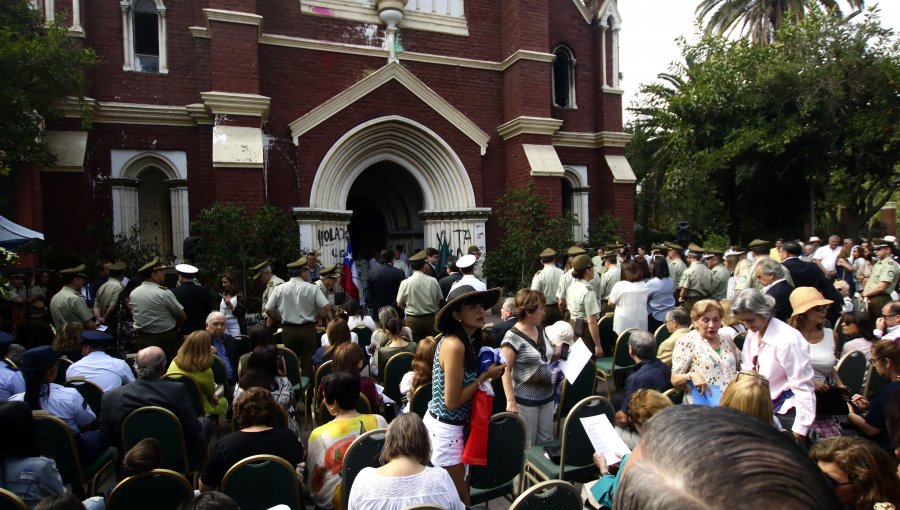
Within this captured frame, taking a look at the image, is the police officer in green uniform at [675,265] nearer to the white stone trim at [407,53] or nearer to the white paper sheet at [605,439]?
the white stone trim at [407,53]

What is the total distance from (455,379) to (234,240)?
9.13 meters

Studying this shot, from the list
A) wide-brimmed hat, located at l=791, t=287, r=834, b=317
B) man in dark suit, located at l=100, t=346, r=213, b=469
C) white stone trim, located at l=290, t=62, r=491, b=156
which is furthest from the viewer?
white stone trim, located at l=290, t=62, r=491, b=156

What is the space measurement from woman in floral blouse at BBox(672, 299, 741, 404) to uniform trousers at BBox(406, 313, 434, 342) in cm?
459

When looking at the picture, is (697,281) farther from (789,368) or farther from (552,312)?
(789,368)

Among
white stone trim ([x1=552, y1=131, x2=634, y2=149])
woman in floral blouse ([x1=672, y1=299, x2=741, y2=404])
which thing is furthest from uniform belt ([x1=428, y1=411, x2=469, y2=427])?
white stone trim ([x1=552, y1=131, x2=634, y2=149])

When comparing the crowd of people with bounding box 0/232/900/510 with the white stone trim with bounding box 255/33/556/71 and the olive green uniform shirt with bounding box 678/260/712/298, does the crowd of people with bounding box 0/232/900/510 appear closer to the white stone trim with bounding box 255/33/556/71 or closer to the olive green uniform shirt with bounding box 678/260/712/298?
the olive green uniform shirt with bounding box 678/260/712/298

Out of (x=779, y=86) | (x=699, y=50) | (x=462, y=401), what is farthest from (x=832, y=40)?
(x=462, y=401)

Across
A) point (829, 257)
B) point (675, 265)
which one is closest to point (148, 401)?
point (675, 265)

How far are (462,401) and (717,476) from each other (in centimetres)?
281

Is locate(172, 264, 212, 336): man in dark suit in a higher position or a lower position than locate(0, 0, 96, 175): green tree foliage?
lower

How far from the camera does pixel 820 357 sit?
400 centimetres

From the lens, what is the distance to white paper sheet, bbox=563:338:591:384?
428 cm

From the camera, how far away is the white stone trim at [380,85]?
1320 centimetres

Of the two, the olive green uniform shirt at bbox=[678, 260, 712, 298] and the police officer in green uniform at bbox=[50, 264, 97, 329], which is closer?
the police officer in green uniform at bbox=[50, 264, 97, 329]
